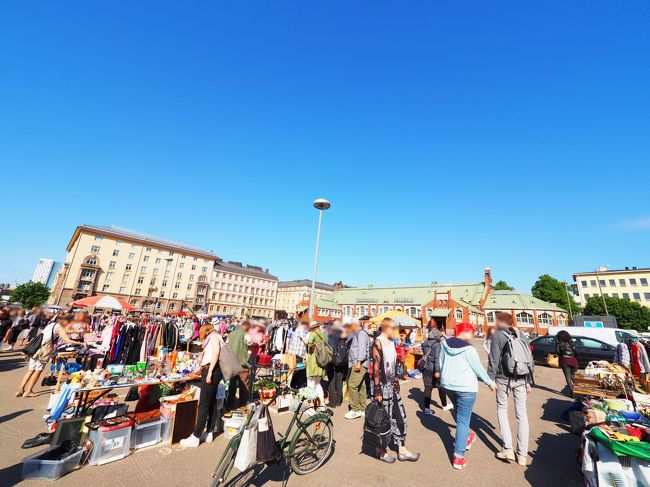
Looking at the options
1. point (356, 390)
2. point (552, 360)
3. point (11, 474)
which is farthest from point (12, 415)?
point (552, 360)

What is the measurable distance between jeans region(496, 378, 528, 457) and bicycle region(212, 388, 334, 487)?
3.15 m

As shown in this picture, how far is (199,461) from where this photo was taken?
478 centimetres

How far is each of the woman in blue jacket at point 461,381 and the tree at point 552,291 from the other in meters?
73.7

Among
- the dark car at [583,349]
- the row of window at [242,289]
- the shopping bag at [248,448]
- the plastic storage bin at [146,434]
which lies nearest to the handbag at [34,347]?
the plastic storage bin at [146,434]

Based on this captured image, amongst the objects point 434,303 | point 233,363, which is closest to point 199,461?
point 233,363

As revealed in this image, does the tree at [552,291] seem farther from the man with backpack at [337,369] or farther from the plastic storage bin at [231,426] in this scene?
the plastic storage bin at [231,426]

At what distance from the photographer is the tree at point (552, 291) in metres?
61.0

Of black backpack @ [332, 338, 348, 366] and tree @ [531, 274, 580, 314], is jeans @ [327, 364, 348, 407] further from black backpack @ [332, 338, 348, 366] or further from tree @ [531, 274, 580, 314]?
tree @ [531, 274, 580, 314]

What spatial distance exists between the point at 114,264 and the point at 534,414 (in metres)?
85.4

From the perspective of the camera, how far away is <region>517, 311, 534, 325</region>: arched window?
53.5 m

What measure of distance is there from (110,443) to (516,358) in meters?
7.13

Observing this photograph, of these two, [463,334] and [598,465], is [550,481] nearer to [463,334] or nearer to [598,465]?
[598,465]

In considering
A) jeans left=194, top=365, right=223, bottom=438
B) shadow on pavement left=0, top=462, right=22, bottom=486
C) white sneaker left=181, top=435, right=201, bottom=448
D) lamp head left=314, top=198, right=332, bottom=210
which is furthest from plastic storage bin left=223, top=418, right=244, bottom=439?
lamp head left=314, top=198, right=332, bottom=210

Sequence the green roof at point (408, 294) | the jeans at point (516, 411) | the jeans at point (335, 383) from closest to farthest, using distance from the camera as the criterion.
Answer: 1. the jeans at point (516, 411)
2. the jeans at point (335, 383)
3. the green roof at point (408, 294)
